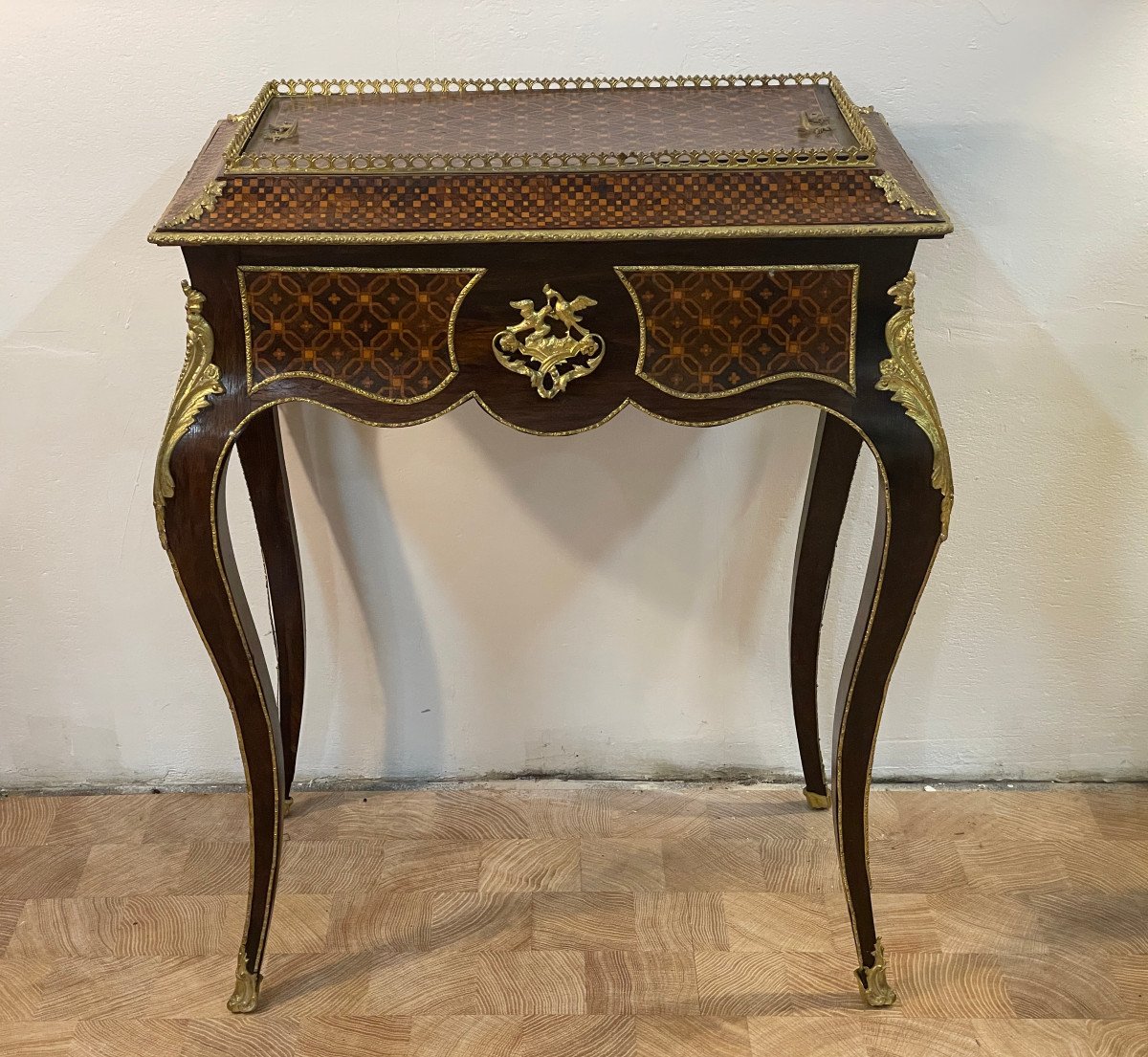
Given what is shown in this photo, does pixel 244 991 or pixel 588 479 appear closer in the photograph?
pixel 244 991

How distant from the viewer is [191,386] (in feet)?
3.17

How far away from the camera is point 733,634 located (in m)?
1.50

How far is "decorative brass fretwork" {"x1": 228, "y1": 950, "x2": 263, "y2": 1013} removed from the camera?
1.25 meters

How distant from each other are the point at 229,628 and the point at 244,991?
0.46m

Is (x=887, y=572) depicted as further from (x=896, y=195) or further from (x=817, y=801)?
(x=817, y=801)

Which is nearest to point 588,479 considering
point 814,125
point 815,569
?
point 815,569

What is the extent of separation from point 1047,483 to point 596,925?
2.51ft

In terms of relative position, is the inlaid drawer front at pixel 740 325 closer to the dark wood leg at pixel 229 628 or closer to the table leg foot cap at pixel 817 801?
the dark wood leg at pixel 229 628

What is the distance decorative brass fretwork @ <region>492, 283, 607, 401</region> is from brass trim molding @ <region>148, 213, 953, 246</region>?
6 centimetres

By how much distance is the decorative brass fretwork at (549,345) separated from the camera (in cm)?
93

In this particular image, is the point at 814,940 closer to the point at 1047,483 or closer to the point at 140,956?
the point at 1047,483

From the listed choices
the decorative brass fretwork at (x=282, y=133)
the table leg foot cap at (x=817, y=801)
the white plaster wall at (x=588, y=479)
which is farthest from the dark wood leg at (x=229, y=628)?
the table leg foot cap at (x=817, y=801)

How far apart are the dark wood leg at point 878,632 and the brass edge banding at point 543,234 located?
0.54 feet

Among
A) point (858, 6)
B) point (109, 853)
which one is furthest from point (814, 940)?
point (858, 6)
